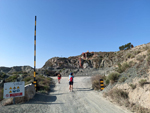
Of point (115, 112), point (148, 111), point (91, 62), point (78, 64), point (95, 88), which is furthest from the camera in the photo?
point (78, 64)

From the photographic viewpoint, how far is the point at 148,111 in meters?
5.00

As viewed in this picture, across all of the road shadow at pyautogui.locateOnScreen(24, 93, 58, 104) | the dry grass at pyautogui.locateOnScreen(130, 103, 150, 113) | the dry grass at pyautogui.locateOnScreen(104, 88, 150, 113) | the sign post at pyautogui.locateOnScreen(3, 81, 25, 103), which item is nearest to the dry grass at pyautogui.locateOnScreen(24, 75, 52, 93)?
the road shadow at pyautogui.locateOnScreen(24, 93, 58, 104)

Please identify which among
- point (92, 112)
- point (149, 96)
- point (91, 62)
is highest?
point (91, 62)

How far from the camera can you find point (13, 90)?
276 inches

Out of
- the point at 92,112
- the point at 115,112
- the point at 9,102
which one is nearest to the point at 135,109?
the point at 115,112

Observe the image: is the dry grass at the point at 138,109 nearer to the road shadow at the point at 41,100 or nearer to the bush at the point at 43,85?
the road shadow at the point at 41,100

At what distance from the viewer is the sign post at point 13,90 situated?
6.82 m

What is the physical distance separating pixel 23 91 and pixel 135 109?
6.51 m

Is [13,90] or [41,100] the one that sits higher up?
[13,90]

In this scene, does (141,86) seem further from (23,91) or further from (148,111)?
(23,91)

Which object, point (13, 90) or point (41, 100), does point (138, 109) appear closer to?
point (41, 100)

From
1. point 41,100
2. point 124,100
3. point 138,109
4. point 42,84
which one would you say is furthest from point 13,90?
point 138,109

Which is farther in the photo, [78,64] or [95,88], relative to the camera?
[78,64]

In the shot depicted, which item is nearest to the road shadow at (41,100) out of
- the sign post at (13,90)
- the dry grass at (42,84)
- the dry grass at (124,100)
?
the sign post at (13,90)
